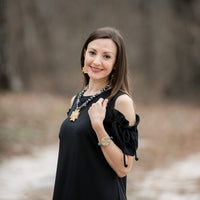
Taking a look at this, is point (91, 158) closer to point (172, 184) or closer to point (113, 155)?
point (113, 155)

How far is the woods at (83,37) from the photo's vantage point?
1237 centimetres

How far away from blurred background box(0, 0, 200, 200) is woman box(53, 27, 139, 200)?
2.71 m

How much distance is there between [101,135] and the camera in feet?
6.15

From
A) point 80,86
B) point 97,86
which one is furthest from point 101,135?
point 80,86

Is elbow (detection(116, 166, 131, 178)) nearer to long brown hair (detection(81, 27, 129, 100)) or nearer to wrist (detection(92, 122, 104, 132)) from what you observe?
wrist (detection(92, 122, 104, 132))

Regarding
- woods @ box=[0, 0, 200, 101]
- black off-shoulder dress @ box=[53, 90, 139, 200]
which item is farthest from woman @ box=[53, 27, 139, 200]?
woods @ box=[0, 0, 200, 101]

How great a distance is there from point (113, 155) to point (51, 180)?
3.54m

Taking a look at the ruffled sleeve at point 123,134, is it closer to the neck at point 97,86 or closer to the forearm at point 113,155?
the forearm at point 113,155

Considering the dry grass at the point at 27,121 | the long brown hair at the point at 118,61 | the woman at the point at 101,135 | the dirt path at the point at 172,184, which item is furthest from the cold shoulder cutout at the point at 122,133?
the dry grass at the point at 27,121

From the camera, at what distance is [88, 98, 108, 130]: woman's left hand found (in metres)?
1.87

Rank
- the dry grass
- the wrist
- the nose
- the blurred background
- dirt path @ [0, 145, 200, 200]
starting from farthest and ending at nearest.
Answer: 1. the dry grass
2. the blurred background
3. dirt path @ [0, 145, 200, 200]
4. the nose
5. the wrist

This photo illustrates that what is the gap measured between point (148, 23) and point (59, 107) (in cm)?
751

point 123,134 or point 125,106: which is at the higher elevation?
point 125,106

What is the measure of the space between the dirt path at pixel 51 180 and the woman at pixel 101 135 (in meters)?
2.70
